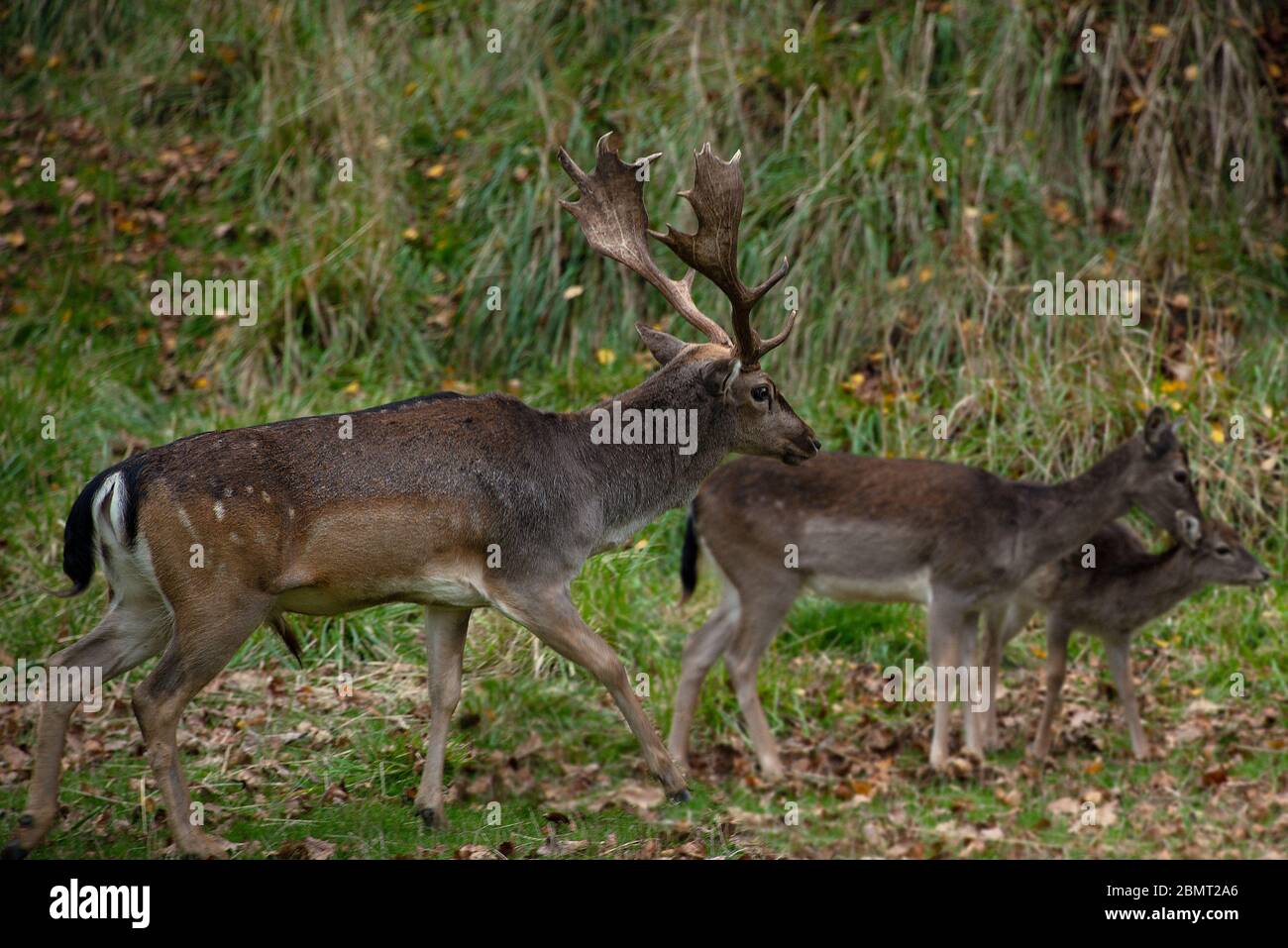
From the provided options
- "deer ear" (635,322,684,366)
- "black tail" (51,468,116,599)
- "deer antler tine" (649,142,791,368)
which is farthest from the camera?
"deer ear" (635,322,684,366)

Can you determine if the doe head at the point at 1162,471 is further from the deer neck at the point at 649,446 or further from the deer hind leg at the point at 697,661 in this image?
the deer neck at the point at 649,446

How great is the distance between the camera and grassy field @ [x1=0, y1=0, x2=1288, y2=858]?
25.4ft

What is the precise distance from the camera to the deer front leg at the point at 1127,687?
8664mm

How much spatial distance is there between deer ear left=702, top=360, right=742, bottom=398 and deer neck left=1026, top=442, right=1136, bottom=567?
278cm

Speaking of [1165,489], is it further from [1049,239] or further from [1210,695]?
[1049,239]

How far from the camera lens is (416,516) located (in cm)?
639

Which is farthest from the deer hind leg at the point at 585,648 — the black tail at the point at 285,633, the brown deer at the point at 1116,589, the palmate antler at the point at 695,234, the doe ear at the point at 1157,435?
the doe ear at the point at 1157,435

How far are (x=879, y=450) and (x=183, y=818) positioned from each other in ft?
18.9

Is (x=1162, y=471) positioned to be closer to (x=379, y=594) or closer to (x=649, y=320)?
(x=649, y=320)

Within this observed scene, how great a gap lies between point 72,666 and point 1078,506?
5527 millimetres

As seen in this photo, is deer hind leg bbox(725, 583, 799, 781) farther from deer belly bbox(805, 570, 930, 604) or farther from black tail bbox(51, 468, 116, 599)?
black tail bbox(51, 468, 116, 599)

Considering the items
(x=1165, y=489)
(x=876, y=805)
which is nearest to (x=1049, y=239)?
(x=1165, y=489)

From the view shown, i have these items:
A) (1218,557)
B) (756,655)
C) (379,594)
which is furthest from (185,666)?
(1218,557)

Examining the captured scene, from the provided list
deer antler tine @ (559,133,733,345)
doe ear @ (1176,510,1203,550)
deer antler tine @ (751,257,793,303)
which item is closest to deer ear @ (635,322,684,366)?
deer antler tine @ (559,133,733,345)
